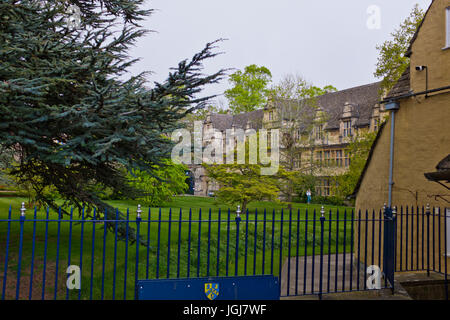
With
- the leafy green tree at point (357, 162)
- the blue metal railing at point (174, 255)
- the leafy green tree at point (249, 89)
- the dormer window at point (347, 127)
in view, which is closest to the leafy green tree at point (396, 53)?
the leafy green tree at point (357, 162)

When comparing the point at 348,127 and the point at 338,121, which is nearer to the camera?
the point at 348,127

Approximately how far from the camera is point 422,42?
10.4 m

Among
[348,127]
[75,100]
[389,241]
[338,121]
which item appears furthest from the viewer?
[338,121]

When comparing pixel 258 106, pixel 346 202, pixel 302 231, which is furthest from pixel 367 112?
pixel 302 231

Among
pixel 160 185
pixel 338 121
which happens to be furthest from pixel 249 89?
pixel 160 185

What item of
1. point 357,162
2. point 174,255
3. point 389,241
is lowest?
point 174,255

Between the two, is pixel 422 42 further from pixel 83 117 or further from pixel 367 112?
pixel 367 112

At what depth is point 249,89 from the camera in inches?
1987

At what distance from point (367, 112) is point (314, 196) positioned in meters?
9.23

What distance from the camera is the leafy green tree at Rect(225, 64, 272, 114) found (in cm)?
4859

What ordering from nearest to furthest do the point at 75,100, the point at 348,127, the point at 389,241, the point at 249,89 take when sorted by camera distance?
the point at 389,241 → the point at 75,100 → the point at 348,127 → the point at 249,89

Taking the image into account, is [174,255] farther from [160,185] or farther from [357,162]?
[160,185]

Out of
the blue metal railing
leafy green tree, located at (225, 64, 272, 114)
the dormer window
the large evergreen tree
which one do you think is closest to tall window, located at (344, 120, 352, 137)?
the dormer window

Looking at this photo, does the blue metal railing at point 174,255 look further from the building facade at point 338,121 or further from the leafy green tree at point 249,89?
the leafy green tree at point 249,89
